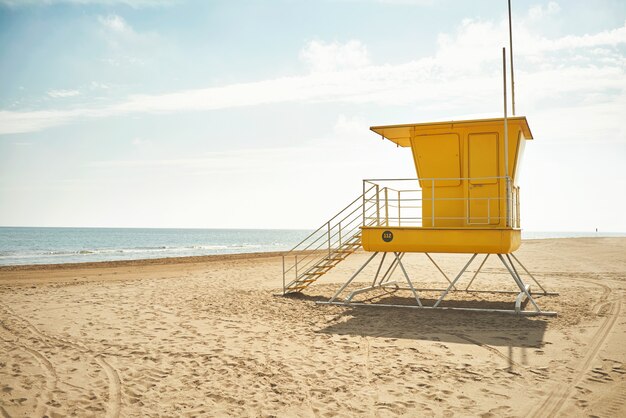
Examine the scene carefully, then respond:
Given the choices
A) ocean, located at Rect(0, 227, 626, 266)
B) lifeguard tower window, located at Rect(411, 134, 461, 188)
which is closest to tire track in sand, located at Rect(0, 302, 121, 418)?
lifeguard tower window, located at Rect(411, 134, 461, 188)

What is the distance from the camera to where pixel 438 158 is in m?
13.8

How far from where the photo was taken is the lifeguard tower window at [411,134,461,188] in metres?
13.6

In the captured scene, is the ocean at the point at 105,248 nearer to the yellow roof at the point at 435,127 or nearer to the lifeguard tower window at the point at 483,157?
the yellow roof at the point at 435,127

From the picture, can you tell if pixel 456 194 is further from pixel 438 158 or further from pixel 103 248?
pixel 103 248

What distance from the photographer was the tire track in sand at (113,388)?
641 cm

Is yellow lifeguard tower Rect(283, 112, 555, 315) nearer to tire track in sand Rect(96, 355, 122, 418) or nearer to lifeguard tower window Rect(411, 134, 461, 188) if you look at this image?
lifeguard tower window Rect(411, 134, 461, 188)

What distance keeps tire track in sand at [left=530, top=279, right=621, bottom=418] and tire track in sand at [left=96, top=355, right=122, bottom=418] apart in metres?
5.25

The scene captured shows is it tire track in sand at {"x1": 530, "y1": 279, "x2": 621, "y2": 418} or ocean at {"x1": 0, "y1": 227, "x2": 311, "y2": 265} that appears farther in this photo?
ocean at {"x1": 0, "y1": 227, "x2": 311, "y2": 265}

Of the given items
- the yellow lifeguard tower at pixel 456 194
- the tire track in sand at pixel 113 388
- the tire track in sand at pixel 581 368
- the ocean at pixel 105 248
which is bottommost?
the ocean at pixel 105 248

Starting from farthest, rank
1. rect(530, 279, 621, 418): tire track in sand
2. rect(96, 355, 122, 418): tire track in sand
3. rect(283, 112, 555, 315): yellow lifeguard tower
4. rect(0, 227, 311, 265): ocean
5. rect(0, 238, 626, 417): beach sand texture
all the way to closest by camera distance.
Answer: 1. rect(0, 227, 311, 265): ocean
2. rect(283, 112, 555, 315): yellow lifeguard tower
3. rect(0, 238, 626, 417): beach sand texture
4. rect(96, 355, 122, 418): tire track in sand
5. rect(530, 279, 621, 418): tire track in sand

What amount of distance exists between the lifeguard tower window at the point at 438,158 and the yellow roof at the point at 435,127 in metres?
0.28

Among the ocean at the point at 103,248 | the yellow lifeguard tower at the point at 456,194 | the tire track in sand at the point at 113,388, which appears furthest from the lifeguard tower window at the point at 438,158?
the ocean at the point at 103,248

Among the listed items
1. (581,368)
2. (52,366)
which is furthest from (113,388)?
(581,368)

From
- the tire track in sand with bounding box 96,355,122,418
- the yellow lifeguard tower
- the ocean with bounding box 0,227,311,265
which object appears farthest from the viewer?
the ocean with bounding box 0,227,311,265
